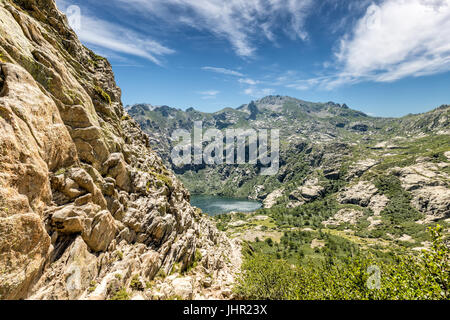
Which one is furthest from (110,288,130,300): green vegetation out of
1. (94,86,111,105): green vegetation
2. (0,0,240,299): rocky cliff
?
(94,86,111,105): green vegetation

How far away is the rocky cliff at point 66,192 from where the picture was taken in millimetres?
15023

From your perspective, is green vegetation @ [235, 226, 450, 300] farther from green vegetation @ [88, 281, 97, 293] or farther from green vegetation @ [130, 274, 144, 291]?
green vegetation @ [88, 281, 97, 293]

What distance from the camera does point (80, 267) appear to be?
740 inches

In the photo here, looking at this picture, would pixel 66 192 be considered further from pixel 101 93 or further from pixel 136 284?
pixel 101 93

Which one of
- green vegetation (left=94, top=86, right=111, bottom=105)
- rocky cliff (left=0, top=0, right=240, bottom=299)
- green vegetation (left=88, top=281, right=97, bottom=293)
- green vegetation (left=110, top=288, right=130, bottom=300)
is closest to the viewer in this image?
rocky cliff (left=0, top=0, right=240, bottom=299)

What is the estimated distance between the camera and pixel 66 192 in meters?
20.1

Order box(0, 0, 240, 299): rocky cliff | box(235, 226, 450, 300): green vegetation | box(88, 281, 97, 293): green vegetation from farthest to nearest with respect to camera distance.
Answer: box(88, 281, 97, 293): green vegetation → box(235, 226, 450, 300): green vegetation → box(0, 0, 240, 299): rocky cliff

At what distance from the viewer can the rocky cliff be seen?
15023 millimetres

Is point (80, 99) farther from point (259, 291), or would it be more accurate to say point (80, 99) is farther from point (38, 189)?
point (259, 291)

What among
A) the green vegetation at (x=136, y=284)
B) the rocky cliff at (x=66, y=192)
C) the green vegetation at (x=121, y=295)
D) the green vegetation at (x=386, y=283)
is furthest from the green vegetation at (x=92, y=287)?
the green vegetation at (x=386, y=283)

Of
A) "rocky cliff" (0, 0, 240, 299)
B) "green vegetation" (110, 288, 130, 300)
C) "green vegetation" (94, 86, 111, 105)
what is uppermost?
"green vegetation" (94, 86, 111, 105)

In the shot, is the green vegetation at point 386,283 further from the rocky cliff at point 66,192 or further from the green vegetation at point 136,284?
the green vegetation at point 136,284

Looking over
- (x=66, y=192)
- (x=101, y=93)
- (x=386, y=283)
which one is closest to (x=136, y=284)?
(x=66, y=192)
